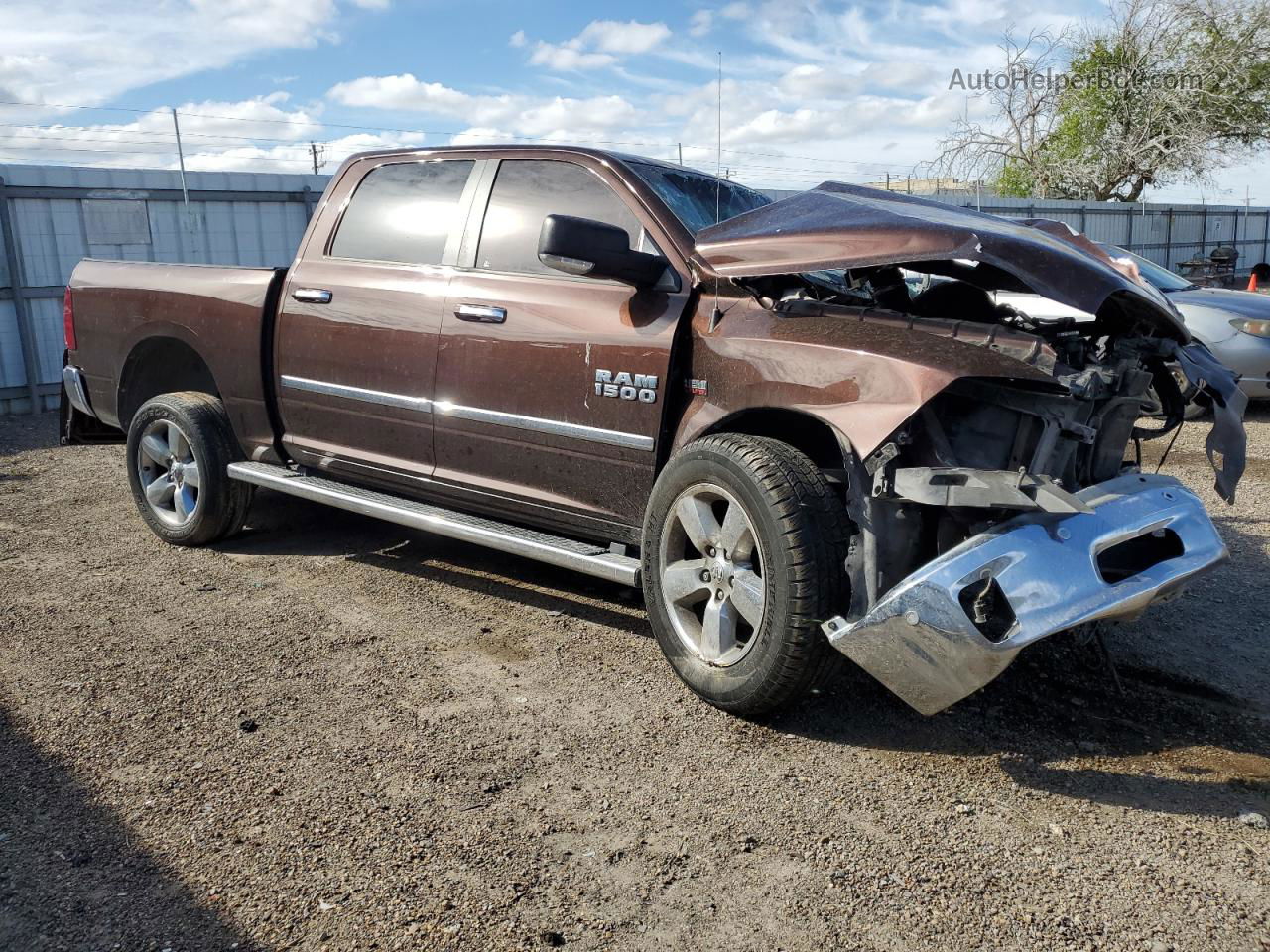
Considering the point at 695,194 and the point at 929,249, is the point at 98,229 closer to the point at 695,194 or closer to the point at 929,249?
A: the point at 695,194

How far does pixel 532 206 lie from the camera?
14.8ft

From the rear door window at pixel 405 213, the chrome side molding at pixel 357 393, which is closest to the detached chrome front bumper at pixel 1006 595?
the chrome side molding at pixel 357 393

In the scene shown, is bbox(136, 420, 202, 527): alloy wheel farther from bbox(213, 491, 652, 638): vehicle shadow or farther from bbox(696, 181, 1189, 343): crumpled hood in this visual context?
bbox(696, 181, 1189, 343): crumpled hood

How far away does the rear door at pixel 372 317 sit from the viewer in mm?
4727

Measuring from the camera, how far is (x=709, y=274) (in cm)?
395

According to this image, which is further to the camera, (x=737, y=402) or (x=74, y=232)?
(x=74, y=232)

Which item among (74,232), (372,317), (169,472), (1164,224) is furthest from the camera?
(1164,224)

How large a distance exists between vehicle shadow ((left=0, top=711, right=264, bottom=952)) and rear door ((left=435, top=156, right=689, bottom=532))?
75.1 inches

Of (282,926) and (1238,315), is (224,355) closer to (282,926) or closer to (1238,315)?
(282,926)

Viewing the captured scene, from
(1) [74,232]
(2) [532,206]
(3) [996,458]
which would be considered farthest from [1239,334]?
(1) [74,232]

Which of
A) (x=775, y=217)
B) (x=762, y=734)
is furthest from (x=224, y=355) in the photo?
(x=762, y=734)

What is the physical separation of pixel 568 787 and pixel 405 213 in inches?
111

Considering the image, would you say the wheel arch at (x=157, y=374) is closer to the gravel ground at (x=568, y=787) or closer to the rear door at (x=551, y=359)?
the gravel ground at (x=568, y=787)

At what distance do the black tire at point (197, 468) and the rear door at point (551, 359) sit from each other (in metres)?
1.52
